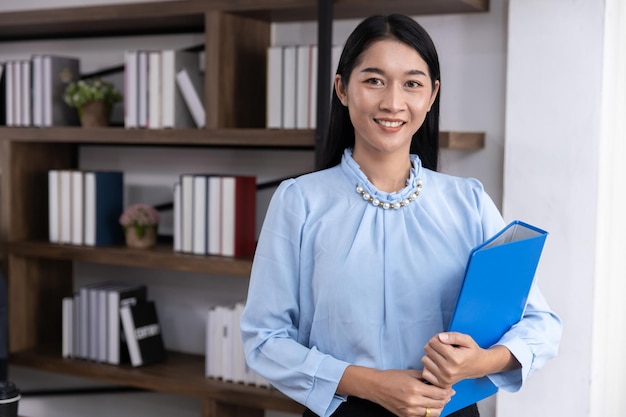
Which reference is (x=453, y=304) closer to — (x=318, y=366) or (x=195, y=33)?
(x=318, y=366)

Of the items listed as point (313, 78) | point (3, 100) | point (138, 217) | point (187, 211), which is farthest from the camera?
point (3, 100)

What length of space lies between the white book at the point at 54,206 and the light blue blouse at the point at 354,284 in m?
1.92

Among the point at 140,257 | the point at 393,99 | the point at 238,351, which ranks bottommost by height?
the point at 238,351

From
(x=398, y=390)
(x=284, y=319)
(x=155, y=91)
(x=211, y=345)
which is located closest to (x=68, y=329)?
(x=211, y=345)

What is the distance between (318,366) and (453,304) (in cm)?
22

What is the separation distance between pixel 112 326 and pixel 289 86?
3.50ft

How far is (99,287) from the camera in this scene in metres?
2.95

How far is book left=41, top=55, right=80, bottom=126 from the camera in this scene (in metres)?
2.93

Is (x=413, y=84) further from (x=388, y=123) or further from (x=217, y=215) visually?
(x=217, y=215)

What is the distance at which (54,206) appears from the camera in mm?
2961

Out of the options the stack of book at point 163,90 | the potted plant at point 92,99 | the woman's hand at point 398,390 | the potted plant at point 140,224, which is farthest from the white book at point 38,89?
the woman's hand at point 398,390

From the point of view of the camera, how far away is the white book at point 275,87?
2.51 metres

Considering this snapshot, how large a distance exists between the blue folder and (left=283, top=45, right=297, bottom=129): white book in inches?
54.9

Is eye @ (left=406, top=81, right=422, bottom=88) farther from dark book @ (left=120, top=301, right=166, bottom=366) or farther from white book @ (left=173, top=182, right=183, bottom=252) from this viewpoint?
dark book @ (left=120, top=301, right=166, bottom=366)
